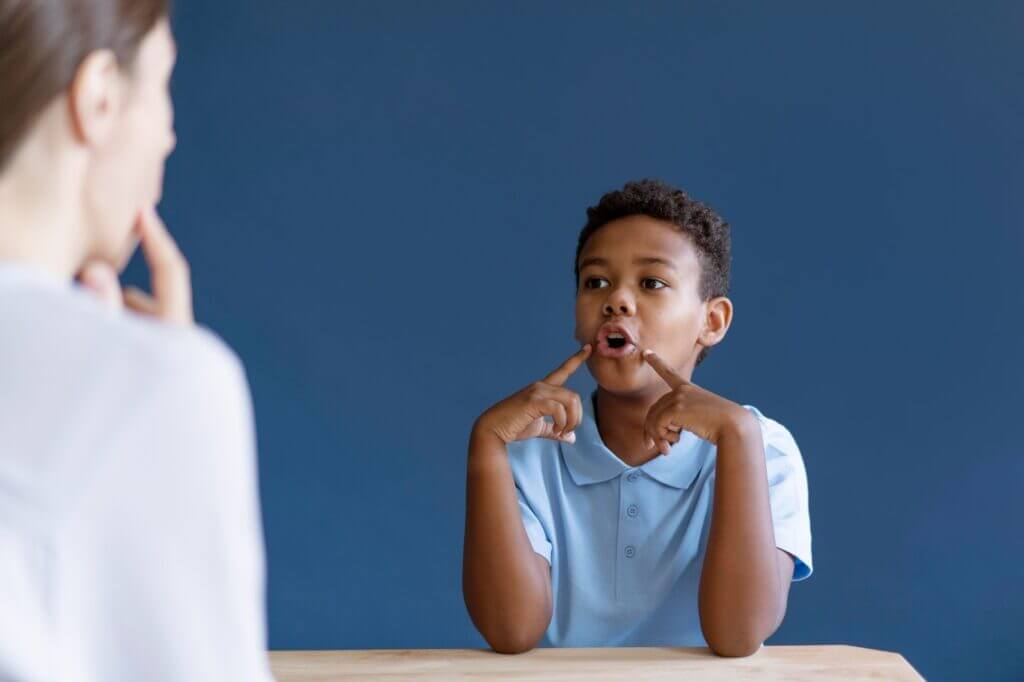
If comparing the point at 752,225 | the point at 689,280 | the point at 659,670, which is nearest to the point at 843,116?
the point at 752,225

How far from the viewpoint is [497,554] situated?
135 centimetres

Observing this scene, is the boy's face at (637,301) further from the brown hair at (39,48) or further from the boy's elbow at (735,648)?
the brown hair at (39,48)

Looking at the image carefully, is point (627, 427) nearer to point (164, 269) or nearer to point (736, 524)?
point (736, 524)

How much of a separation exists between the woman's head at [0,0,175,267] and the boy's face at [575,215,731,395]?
92 cm

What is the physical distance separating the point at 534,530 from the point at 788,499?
0.31 m

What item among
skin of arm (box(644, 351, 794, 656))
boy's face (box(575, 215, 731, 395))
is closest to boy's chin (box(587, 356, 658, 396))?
boy's face (box(575, 215, 731, 395))

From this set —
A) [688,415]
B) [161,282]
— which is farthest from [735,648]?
[161,282]

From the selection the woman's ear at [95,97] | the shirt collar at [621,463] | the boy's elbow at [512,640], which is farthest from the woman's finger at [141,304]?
the shirt collar at [621,463]

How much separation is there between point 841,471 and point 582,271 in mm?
1170

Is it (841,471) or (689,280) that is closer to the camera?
(689,280)

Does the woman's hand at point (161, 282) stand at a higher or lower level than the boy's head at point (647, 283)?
lower

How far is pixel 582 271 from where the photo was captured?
5.16 feet

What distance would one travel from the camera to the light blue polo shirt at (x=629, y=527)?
1.44 meters

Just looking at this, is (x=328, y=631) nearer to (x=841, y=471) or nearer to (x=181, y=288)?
(x=841, y=471)
